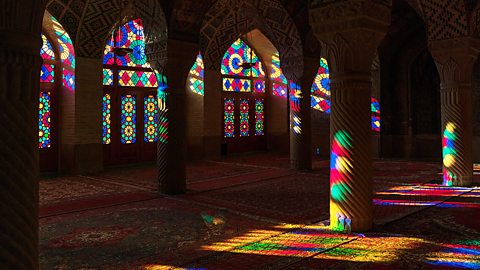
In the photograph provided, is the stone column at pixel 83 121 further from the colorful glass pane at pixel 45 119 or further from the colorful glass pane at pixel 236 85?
the colorful glass pane at pixel 236 85

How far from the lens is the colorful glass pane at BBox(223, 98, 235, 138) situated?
14992mm

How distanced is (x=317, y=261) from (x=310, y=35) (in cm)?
756

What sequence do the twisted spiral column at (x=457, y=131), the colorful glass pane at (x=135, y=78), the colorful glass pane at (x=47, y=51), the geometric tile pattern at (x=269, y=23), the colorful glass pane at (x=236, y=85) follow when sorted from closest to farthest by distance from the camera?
the twisted spiral column at (x=457, y=131) < the geometric tile pattern at (x=269, y=23) < the colorful glass pane at (x=47, y=51) < the colorful glass pane at (x=135, y=78) < the colorful glass pane at (x=236, y=85)

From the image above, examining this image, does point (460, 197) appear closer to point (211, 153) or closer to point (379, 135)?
point (379, 135)

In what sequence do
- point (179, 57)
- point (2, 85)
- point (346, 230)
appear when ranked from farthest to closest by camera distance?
point (179, 57) → point (346, 230) → point (2, 85)

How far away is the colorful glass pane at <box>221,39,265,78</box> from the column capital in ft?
32.5

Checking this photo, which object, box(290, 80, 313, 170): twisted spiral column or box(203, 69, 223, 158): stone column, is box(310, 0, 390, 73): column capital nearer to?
box(290, 80, 313, 170): twisted spiral column

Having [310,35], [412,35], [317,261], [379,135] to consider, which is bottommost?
[317,261]

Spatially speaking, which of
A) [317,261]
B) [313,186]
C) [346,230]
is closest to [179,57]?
[313,186]

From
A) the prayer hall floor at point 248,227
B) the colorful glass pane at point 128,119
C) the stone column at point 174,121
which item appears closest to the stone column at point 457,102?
the prayer hall floor at point 248,227

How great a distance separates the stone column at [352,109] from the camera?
4652 mm

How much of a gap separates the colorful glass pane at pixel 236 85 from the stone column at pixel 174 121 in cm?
760

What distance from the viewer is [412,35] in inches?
532

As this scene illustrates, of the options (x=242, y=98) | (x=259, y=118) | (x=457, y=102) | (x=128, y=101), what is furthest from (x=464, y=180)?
(x=259, y=118)
